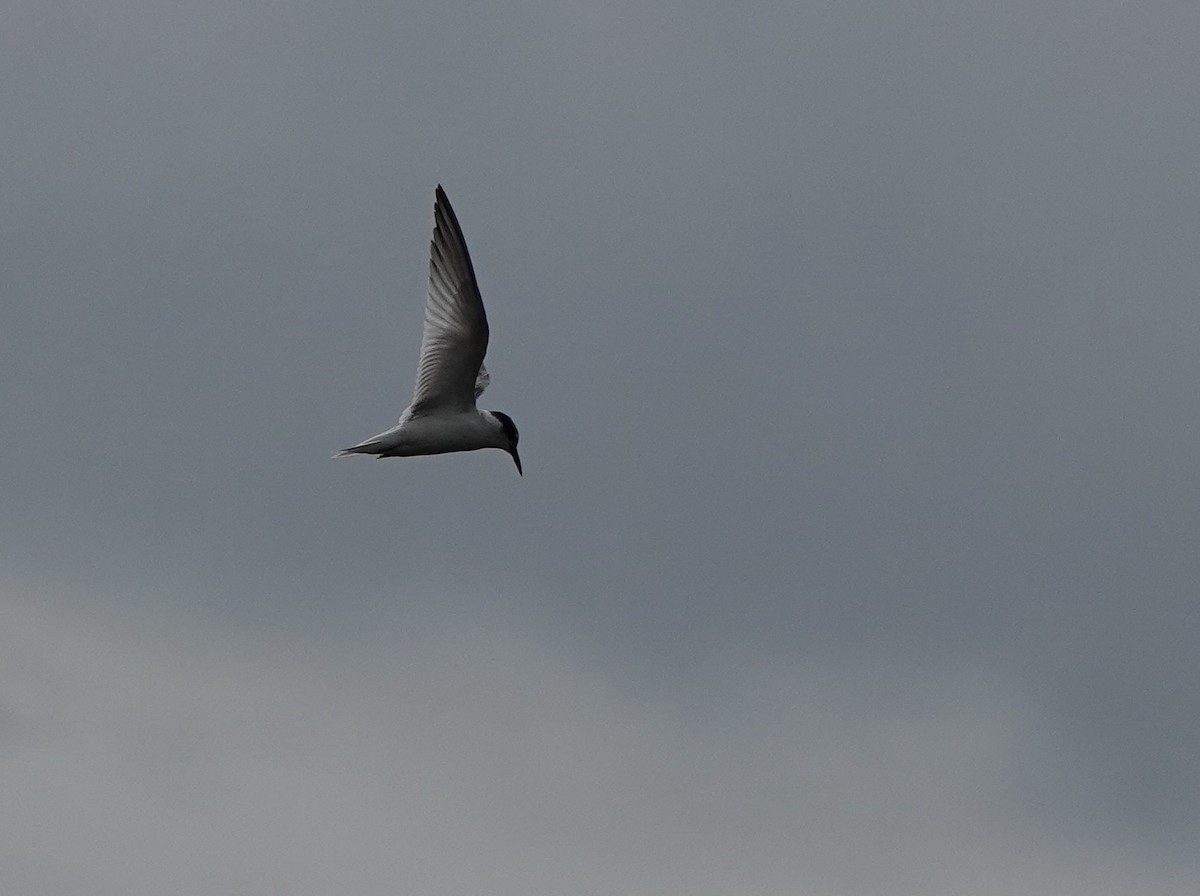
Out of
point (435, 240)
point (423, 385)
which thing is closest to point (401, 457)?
point (423, 385)

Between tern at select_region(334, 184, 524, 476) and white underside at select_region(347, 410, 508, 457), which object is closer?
tern at select_region(334, 184, 524, 476)

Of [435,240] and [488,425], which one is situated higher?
[435,240]

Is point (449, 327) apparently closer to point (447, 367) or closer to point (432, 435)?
point (447, 367)

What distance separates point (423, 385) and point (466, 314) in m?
1.44

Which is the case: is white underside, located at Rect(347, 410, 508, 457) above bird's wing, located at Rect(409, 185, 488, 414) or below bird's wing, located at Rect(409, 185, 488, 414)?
below

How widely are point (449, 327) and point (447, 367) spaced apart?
2.04ft

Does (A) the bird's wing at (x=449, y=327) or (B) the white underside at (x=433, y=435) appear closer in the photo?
(A) the bird's wing at (x=449, y=327)

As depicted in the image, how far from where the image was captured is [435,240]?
98.0 feet

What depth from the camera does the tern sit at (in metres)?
29.8

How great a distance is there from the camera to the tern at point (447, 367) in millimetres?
29766

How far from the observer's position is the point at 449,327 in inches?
1190

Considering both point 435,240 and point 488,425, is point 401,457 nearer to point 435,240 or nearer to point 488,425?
point 488,425

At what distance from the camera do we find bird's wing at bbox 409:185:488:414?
29719mm

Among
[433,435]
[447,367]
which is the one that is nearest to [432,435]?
[433,435]
